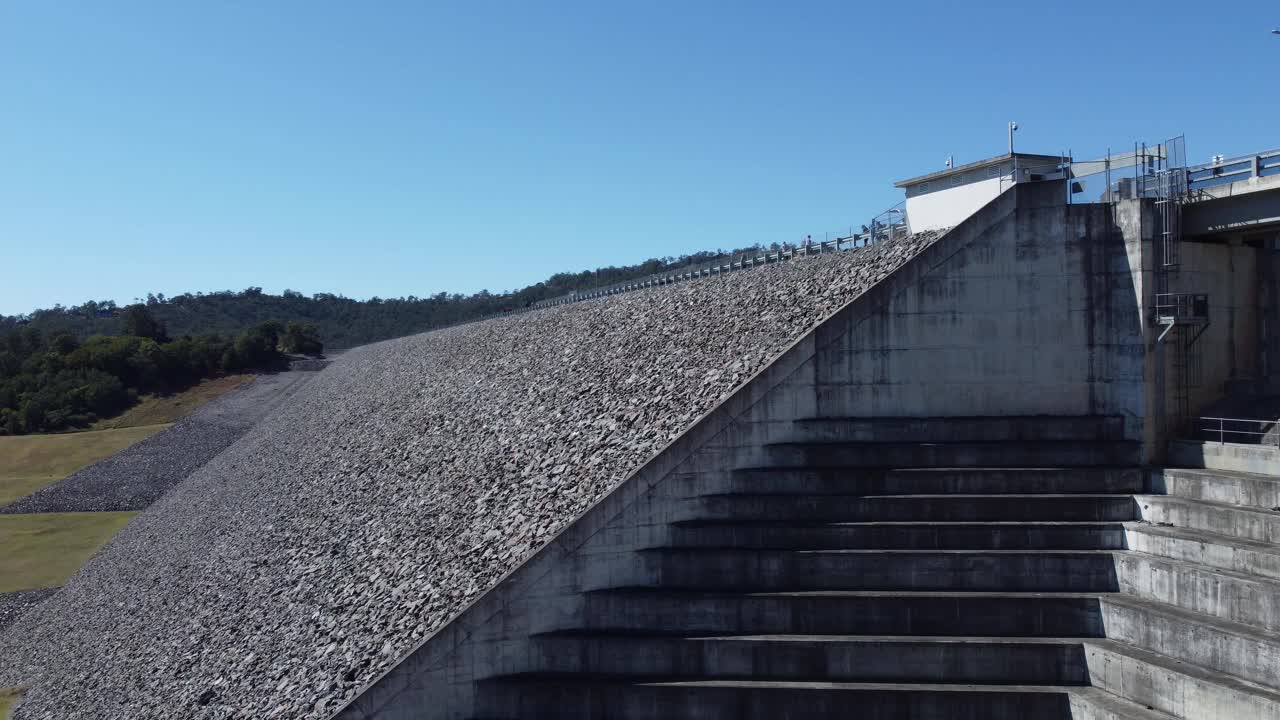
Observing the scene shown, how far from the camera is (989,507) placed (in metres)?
13.9

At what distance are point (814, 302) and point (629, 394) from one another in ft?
16.5

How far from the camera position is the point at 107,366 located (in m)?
79.5

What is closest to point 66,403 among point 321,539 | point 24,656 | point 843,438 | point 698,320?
A: point 24,656

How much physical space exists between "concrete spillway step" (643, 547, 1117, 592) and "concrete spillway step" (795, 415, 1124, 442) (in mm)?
2344

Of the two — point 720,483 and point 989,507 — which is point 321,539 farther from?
point 989,507

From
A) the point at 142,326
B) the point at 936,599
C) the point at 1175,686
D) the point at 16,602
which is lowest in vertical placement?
the point at 16,602

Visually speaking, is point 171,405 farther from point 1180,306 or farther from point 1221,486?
point 1221,486

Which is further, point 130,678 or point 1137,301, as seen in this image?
point 130,678

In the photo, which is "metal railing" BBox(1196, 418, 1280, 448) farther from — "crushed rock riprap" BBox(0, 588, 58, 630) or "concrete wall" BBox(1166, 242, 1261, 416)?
"crushed rock riprap" BBox(0, 588, 58, 630)

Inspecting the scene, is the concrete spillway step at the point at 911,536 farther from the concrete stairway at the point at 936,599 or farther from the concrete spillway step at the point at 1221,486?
the concrete spillway step at the point at 1221,486

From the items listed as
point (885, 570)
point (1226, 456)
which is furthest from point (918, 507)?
point (1226, 456)

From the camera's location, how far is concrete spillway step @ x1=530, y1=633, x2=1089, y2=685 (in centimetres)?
1212

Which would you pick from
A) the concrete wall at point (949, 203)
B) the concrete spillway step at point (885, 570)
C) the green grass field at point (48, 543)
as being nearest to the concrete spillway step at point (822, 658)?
the concrete spillway step at point (885, 570)

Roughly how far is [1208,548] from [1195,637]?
159 centimetres
